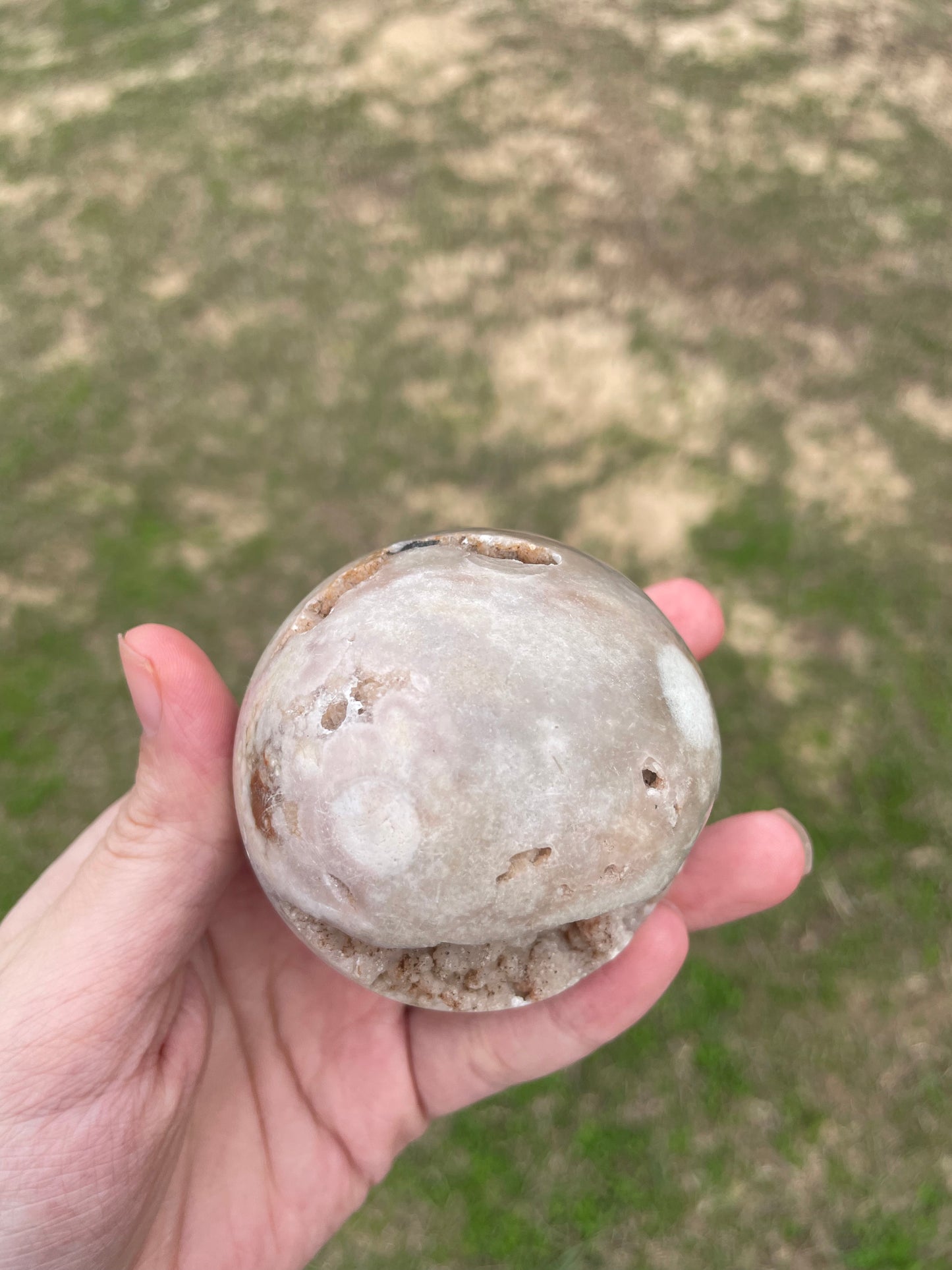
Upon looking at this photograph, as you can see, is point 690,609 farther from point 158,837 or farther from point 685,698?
point 158,837

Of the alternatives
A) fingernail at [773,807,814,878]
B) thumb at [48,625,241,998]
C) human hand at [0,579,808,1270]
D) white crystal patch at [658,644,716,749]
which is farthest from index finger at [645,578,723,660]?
thumb at [48,625,241,998]

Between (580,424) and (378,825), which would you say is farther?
(580,424)

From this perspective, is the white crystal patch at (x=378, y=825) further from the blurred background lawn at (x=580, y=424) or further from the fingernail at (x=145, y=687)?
the blurred background lawn at (x=580, y=424)

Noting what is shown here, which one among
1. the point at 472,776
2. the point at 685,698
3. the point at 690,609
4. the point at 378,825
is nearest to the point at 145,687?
the point at 378,825

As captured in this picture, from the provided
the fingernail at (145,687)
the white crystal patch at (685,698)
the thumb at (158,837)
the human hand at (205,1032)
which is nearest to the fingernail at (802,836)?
the human hand at (205,1032)

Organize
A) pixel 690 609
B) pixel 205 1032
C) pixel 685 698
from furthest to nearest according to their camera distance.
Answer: pixel 690 609
pixel 205 1032
pixel 685 698

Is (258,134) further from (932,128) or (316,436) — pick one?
(932,128)

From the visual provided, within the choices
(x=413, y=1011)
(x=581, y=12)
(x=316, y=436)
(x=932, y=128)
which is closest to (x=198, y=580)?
(x=316, y=436)
